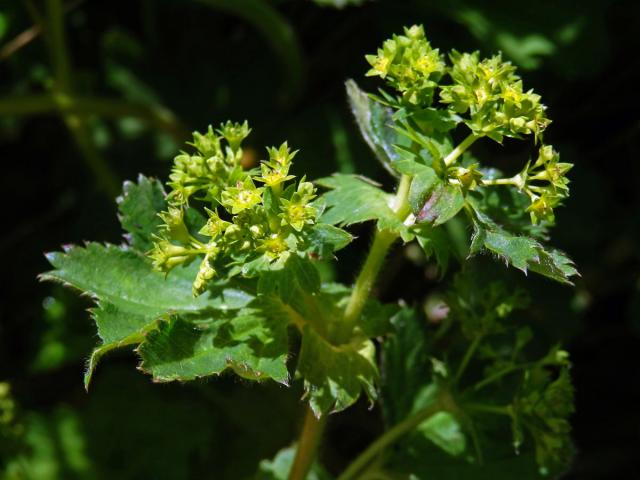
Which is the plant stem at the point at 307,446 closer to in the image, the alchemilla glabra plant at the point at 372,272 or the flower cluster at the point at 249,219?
the alchemilla glabra plant at the point at 372,272

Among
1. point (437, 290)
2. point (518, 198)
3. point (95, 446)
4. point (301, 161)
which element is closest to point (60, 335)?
point (95, 446)

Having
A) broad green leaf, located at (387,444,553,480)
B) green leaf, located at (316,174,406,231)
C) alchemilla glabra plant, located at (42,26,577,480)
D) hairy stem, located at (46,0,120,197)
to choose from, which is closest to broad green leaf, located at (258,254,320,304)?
alchemilla glabra plant, located at (42,26,577,480)

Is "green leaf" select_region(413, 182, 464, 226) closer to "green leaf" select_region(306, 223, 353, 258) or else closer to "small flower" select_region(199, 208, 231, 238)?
"green leaf" select_region(306, 223, 353, 258)

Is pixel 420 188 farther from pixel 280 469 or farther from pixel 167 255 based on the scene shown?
pixel 280 469

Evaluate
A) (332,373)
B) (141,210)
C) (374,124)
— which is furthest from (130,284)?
(374,124)

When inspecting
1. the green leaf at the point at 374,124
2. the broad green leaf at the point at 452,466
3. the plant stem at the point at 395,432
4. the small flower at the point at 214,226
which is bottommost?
the broad green leaf at the point at 452,466

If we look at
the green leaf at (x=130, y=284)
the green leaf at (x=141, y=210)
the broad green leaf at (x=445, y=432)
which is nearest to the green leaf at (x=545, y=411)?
the broad green leaf at (x=445, y=432)
